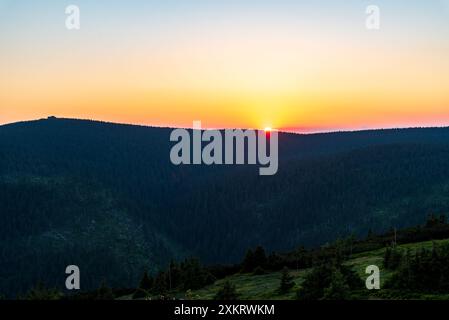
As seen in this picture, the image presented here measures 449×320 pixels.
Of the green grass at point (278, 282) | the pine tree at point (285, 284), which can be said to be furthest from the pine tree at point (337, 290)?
the pine tree at point (285, 284)

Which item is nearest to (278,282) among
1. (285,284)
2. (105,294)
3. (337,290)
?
(285,284)

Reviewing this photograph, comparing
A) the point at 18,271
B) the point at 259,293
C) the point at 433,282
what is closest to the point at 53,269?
the point at 18,271

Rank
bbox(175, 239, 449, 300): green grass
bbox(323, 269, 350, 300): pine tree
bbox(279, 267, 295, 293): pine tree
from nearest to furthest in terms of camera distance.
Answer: bbox(323, 269, 350, 300): pine tree < bbox(175, 239, 449, 300): green grass < bbox(279, 267, 295, 293): pine tree

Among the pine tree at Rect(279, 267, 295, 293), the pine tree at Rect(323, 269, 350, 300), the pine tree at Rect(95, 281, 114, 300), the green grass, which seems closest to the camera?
the pine tree at Rect(323, 269, 350, 300)

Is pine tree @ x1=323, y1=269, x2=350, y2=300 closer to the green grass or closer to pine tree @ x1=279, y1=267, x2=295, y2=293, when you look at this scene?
the green grass

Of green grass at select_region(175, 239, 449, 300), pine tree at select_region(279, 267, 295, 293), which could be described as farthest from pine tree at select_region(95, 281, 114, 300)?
pine tree at select_region(279, 267, 295, 293)

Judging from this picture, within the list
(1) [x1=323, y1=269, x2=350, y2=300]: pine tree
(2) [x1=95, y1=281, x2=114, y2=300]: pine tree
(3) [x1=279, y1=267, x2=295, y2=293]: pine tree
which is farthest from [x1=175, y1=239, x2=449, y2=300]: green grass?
(2) [x1=95, y1=281, x2=114, y2=300]: pine tree

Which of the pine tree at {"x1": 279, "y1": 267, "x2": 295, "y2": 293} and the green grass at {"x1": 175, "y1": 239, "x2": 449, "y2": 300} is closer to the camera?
the green grass at {"x1": 175, "y1": 239, "x2": 449, "y2": 300}

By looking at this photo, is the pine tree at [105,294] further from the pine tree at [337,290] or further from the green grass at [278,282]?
the pine tree at [337,290]

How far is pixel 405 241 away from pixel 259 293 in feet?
67.0

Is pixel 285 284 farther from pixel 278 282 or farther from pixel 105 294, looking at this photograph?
pixel 105 294

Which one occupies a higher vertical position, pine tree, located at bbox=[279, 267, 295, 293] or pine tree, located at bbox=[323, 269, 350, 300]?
pine tree, located at bbox=[279, 267, 295, 293]

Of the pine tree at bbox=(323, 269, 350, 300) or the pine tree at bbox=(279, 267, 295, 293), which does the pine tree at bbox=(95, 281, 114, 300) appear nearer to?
the pine tree at bbox=(279, 267, 295, 293)
